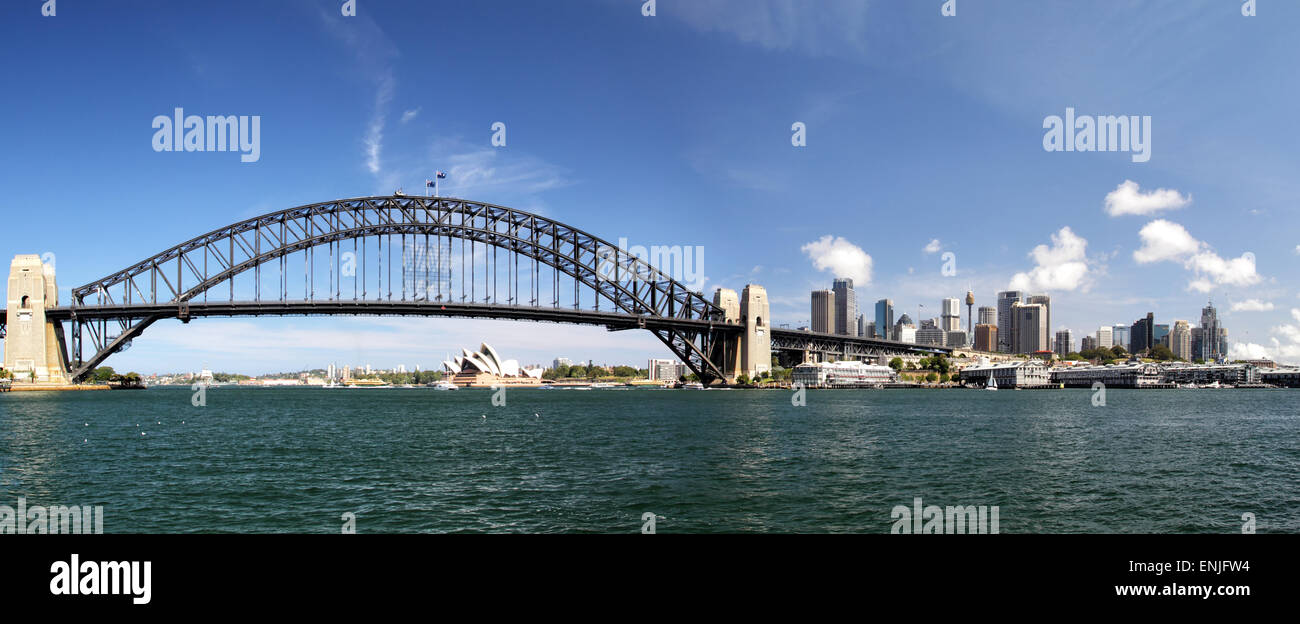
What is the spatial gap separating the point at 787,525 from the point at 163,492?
16.2 metres

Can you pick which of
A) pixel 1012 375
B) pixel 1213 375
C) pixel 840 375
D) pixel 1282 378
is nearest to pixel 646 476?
pixel 840 375

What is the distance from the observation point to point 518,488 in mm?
19281

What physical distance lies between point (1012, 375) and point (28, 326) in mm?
163594

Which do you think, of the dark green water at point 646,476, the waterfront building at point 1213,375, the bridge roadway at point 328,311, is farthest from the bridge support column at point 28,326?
the waterfront building at point 1213,375

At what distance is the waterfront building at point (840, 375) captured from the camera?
449 ft

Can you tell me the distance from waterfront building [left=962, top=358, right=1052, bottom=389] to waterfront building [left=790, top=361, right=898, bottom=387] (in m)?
18.6

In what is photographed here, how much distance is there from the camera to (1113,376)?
15088 centimetres

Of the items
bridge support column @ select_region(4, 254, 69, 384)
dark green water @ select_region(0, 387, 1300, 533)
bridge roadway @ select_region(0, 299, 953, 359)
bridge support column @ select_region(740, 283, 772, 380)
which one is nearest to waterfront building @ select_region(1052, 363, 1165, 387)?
bridge support column @ select_region(740, 283, 772, 380)

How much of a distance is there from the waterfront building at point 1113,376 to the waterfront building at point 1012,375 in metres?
3.91

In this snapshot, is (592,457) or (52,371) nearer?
(592,457)

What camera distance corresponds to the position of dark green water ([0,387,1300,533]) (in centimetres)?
1574
